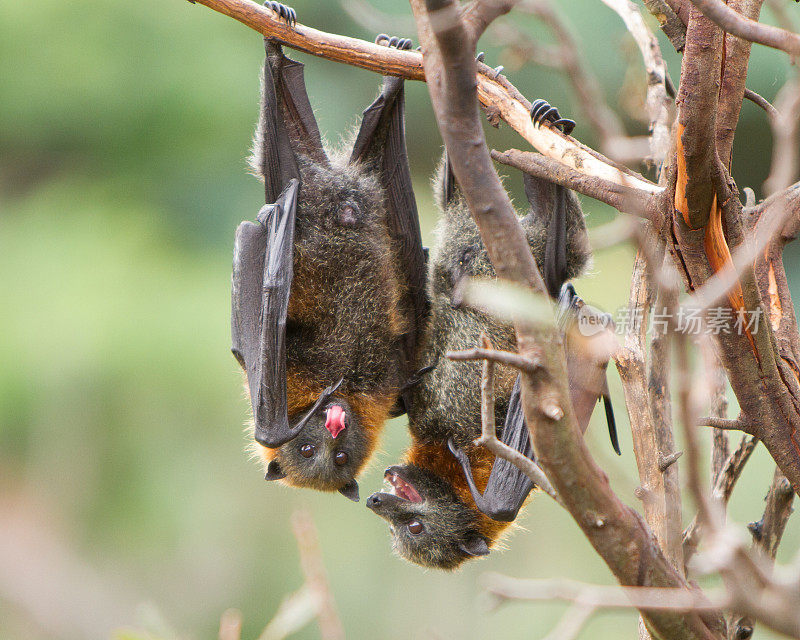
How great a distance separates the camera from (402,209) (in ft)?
11.6

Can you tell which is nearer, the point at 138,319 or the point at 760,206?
the point at 760,206

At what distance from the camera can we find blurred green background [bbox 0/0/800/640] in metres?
7.20

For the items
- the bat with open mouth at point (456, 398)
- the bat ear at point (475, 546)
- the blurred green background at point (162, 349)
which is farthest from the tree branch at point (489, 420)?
the blurred green background at point (162, 349)

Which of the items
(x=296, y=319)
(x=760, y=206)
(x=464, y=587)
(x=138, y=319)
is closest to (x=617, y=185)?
(x=760, y=206)

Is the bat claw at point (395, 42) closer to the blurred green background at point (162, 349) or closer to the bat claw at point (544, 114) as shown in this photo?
the bat claw at point (544, 114)

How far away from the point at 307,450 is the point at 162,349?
540 cm

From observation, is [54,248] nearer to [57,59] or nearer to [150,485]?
[57,59]

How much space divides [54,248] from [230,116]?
8.20 feet

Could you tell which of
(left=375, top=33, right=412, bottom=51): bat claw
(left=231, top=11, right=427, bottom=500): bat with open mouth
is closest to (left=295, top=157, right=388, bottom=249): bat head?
(left=231, top=11, right=427, bottom=500): bat with open mouth

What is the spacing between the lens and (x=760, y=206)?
8.30ft

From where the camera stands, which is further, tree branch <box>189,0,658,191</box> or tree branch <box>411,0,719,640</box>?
tree branch <box>189,0,658,191</box>

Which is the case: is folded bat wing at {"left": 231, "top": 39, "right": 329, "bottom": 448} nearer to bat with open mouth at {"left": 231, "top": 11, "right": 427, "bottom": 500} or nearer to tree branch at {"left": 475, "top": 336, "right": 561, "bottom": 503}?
bat with open mouth at {"left": 231, "top": 11, "right": 427, "bottom": 500}

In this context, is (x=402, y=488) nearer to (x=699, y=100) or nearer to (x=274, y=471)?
(x=274, y=471)

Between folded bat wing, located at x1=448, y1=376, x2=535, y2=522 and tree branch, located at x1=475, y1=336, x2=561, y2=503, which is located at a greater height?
tree branch, located at x1=475, y1=336, x2=561, y2=503
